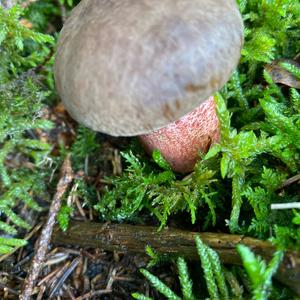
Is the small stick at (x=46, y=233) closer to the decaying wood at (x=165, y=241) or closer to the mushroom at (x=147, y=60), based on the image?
the decaying wood at (x=165, y=241)

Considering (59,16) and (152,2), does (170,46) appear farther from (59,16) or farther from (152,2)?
(59,16)

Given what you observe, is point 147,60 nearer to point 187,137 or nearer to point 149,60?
point 149,60

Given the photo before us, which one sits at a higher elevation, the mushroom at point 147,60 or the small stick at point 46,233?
the mushroom at point 147,60

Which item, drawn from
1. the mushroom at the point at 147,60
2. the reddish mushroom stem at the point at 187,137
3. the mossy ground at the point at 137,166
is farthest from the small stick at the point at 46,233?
the mushroom at the point at 147,60

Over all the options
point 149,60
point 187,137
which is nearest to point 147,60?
point 149,60

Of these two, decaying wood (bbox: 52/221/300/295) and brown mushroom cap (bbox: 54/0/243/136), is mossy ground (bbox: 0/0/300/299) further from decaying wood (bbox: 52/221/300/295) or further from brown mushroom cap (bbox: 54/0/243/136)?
brown mushroom cap (bbox: 54/0/243/136)
